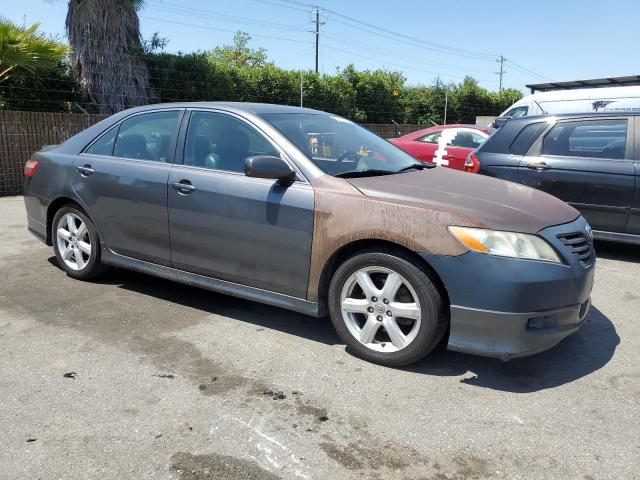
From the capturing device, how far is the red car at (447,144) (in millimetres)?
9906

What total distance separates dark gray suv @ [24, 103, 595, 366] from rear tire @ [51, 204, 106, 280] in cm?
2

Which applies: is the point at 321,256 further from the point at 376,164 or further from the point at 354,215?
the point at 376,164

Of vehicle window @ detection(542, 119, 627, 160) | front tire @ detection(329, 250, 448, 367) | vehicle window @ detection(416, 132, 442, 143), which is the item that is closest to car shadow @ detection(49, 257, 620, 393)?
front tire @ detection(329, 250, 448, 367)

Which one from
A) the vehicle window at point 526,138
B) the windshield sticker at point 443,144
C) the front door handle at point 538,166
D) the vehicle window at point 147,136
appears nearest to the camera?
the vehicle window at point 147,136

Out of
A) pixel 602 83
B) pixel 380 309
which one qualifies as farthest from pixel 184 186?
pixel 602 83

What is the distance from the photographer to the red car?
32.5 ft

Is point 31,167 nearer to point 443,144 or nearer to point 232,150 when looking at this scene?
point 232,150

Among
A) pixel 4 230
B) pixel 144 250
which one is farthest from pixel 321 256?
pixel 4 230

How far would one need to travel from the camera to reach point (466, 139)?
399 inches

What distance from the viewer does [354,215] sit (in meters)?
3.48

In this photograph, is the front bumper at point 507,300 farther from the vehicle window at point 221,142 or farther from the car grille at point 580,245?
the vehicle window at point 221,142

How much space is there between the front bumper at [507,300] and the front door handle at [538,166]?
10.9 feet

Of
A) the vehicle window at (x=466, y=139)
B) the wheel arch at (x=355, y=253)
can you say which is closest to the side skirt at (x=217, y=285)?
the wheel arch at (x=355, y=253)

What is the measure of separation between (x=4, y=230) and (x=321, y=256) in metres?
5.43
